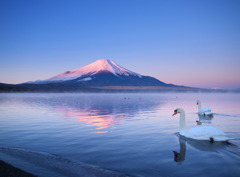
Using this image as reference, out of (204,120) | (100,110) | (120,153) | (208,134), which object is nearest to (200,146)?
(208,134)

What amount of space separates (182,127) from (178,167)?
477 centimetres

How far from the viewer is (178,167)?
7199mm

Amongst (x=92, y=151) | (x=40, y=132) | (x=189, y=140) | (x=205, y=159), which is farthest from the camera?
(x=40, y=132)

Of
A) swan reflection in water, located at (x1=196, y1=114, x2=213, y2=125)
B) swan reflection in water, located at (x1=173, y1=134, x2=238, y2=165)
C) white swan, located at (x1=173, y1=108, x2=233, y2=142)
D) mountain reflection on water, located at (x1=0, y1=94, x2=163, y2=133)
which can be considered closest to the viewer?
swan reflection in water, located at (x1=173, y1=134, x2=238, y2=165)

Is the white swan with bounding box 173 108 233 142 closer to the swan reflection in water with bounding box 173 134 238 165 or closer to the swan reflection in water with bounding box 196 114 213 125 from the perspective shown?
the swan reflection in water with bounding box 173 134 238 165

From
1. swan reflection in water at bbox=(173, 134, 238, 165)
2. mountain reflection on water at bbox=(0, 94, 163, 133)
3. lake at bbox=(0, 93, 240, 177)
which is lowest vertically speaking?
lake at bbox=(0, 93, 240, 177)

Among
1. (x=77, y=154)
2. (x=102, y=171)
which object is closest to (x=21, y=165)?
(x=77, y=154)

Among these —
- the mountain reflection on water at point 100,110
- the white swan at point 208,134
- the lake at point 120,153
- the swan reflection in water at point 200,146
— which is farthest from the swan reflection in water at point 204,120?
the swan reflection in water at point 200,146

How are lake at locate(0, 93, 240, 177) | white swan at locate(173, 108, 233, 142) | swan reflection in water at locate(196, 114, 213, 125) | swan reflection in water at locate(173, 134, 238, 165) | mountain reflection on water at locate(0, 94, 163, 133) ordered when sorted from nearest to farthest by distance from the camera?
lake at locate(0, 93, 240, 177), swan reflection in water at locate(173, 134, 238, 165), white swan at locate(173, 108, 233, 142), mountain reflection on water at locate(0, 94, 163, 133), swan reflection in water at locate(196, 114, 213, 125)

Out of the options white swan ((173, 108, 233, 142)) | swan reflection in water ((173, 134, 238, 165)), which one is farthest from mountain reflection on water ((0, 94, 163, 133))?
white swan ((173, 108, 233, 142))

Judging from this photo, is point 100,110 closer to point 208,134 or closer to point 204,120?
point 204,120

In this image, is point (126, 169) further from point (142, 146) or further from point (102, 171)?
point (142, 146)

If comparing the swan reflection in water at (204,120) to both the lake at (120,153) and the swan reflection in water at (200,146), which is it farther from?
the swan reflection in water at (200,146)

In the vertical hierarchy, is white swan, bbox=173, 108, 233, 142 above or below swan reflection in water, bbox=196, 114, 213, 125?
above
